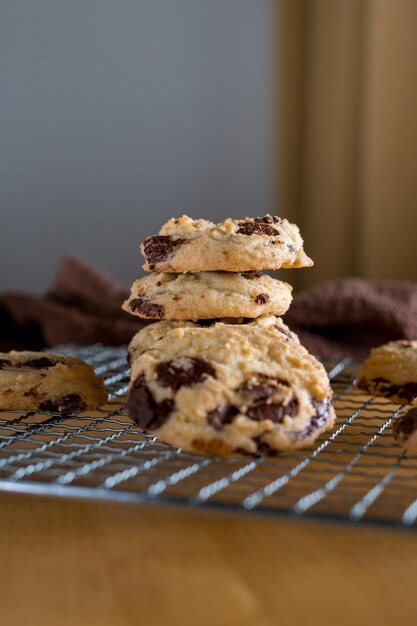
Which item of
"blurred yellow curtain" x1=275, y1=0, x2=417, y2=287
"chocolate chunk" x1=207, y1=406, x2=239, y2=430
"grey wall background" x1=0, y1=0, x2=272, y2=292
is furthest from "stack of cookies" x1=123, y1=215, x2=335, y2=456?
"grey wall background" x1=0, y1=0, x2=272, y2=292

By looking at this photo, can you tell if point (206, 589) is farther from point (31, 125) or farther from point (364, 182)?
point (31, 125)

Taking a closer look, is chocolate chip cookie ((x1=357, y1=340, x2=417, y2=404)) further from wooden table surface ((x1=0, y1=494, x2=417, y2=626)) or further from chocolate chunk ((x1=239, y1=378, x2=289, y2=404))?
wooden table surface ((x1=0, y1=494, x2=417, y2=626))

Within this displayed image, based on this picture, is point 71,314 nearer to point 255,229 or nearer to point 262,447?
point 255,229

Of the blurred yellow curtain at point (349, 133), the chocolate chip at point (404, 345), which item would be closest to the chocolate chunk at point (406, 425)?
the chocolate chip at point (404, 345)

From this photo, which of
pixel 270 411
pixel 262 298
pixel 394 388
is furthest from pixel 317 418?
pixel 394 388

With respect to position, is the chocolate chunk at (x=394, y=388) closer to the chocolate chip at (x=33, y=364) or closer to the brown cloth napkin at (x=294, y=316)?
the brown cloth napkin at (x=294, y=316)

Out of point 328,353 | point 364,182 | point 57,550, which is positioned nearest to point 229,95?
point 364,182
